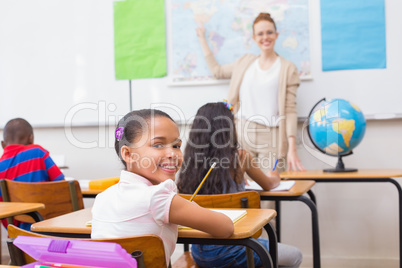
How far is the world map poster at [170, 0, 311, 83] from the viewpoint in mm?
3301

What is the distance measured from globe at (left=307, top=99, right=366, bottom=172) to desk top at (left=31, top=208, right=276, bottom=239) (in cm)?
137

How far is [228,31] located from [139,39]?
728 millimetres

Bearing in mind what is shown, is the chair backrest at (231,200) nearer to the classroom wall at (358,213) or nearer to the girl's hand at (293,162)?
the girl's hand at (293,162)

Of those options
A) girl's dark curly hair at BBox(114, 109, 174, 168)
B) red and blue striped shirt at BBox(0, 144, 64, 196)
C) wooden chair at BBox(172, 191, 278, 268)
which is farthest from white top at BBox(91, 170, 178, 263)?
red and blue striped shirt at BBox(0, 144, 64, 196)

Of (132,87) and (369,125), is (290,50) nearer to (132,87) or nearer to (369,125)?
(369,125)

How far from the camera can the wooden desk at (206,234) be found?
3.97 ft

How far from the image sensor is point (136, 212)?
1.16 meters

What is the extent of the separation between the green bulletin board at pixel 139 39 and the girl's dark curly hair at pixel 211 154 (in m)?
1.68

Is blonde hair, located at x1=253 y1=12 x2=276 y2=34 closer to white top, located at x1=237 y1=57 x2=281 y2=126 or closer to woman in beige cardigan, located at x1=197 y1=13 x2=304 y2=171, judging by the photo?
woman in beige cardigan, located at x1=197 y1=13 x2=304 y2=171

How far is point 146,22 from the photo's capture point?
144 inches

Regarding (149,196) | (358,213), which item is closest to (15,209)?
(149,196)

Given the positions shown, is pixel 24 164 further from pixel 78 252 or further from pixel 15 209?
pixel 78 252

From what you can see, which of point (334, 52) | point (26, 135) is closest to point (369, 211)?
point (334, 52)

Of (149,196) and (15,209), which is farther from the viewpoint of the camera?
(15,209)
